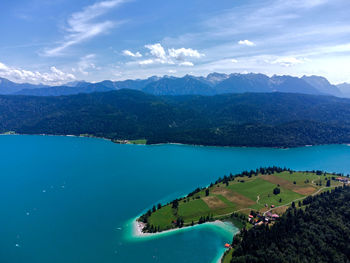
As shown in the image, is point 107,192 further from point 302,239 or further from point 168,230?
point 302,239

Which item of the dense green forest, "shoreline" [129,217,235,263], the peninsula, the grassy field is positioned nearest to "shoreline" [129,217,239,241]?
"shoreline" [129,217,235,263]

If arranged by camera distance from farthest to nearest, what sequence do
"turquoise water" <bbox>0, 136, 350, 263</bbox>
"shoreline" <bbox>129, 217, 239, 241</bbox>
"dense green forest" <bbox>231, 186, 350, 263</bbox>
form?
1. "shoreline" <bbox>129, 217, 239, 241</bbox>
2. "turquoise water" <bbox>0, 136, 350, 263</bbox>
3. "dense green forest" <bbox>231, 186, 350, 263</bbox>

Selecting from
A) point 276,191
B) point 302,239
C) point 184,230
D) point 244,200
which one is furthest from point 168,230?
point 276,191

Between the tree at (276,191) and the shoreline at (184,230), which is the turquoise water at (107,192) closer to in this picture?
the shoreline at (184,230)

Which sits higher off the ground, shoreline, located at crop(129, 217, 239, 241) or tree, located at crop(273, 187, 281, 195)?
tree, located at crop(273, 187, 281, 195)

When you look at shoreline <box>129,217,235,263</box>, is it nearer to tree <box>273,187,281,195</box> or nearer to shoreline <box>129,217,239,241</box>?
shoreline <box>129,217,239,241</box>

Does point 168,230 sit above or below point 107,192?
below

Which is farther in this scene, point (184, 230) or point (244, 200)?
point (244, 200)
